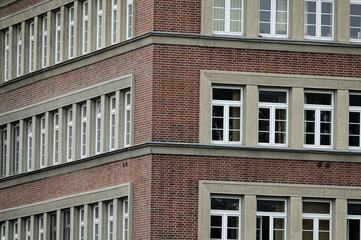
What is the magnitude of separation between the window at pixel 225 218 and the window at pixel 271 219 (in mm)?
647

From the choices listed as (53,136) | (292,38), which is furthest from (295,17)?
(53,136)

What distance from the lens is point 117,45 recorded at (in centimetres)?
5778

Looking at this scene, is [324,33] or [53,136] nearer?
[324,33]

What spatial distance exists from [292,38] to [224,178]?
4.88m

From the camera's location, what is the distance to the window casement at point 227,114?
55656mm

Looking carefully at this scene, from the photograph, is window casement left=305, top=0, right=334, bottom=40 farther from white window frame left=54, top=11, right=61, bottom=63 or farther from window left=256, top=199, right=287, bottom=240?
white window frame left=54, top=11, right=61, bottom=63

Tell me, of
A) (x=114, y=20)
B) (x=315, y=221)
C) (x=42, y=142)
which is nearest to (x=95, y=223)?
(x=42, y=142)

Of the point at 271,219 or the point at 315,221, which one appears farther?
the point at 315,221

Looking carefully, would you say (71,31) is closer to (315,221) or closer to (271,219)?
(271,219)

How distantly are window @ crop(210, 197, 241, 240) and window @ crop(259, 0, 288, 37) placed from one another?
17.6 ft

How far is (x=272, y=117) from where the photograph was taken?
56094 millimetres

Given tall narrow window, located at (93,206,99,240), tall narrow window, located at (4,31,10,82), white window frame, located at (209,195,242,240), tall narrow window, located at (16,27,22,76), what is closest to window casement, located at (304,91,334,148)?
white window frame, located at (209,195,242,240)

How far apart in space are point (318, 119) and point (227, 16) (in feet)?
13.9

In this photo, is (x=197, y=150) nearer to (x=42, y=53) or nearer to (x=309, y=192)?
(x=309, y=192)
